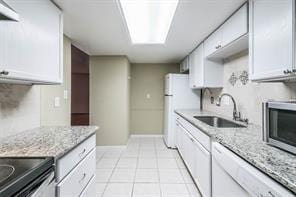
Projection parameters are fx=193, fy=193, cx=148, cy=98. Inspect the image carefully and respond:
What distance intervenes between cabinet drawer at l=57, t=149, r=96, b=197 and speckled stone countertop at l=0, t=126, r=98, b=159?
0.21 metres

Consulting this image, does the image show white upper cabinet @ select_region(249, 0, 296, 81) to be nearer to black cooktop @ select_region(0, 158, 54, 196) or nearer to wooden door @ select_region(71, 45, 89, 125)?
black cooktop @ select_region(0, 158, 54, 196)

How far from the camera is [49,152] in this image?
1.26m

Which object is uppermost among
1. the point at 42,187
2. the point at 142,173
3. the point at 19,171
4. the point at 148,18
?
the point at 148,18

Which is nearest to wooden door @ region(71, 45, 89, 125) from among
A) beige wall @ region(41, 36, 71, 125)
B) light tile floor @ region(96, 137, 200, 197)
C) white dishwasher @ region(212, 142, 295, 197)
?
light tile floor @ region(96, 137, 200, 197)

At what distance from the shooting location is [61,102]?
2.74 meters

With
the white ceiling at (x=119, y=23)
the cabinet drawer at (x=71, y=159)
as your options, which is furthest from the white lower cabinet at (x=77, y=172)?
the white ceiling at (x=119, y=23)

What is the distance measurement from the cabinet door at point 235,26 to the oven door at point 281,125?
96cm

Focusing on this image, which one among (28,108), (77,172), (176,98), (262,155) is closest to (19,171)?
(77,172)

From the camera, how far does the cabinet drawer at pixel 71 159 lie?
1275mm

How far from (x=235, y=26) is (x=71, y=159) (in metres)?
2.07

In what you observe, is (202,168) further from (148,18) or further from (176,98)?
(176,98)

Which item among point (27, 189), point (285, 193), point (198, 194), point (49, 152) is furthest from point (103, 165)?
point (285, 193)

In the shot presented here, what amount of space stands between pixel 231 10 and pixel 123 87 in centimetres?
289

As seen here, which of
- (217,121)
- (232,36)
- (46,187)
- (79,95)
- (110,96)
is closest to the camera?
(46,187)
